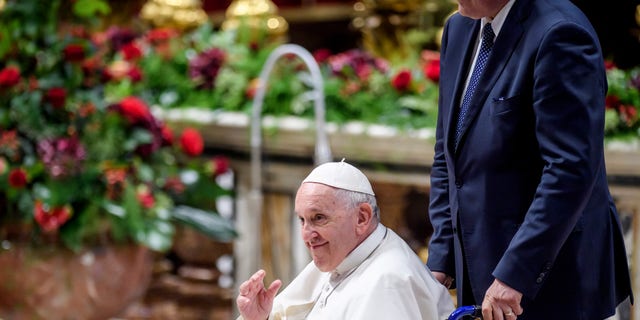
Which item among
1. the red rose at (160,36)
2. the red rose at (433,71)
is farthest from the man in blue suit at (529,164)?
the red rose at (160,36)

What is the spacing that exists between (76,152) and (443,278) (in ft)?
7.69

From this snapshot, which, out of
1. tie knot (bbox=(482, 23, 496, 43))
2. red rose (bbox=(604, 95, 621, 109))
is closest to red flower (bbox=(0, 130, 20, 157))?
red rose (bbox=(604, 95, 621, 109))

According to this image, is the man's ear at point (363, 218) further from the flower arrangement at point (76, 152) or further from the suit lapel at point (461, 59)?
the flower arrangement at point (76, 152)

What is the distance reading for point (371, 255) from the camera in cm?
216

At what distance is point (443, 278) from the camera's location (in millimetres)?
2371

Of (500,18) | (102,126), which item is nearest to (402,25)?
(102,126)

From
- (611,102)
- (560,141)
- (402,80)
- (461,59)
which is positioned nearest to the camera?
(560,141)

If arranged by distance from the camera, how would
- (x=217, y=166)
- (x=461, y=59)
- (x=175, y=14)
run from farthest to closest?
1. (x=175, y=14)
2. (x=217, y=166)
3. (x=461, y=59)

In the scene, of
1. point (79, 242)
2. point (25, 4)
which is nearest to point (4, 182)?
point (79, 242)

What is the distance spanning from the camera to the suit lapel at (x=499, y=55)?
210cm

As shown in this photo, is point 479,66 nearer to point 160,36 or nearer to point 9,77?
point 9,77

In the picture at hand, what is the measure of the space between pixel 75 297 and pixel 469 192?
8.47 ft

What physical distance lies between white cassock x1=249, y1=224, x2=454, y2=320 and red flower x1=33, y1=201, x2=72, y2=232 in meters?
2.22

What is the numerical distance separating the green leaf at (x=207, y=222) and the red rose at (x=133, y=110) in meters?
0.42
